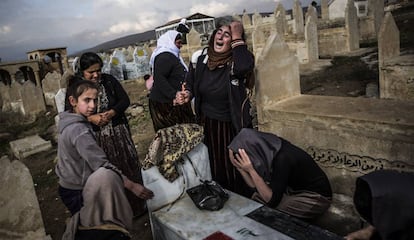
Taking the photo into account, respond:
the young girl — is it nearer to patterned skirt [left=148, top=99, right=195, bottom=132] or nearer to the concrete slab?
patterned skirt [left=148, top=99, right=195, bottom=132]

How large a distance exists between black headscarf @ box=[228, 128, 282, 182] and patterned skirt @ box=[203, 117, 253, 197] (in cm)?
56

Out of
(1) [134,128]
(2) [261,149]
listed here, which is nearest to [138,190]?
(2) [261,149]

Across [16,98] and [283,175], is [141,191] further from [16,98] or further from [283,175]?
[16,98]

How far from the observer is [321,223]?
2922 mm

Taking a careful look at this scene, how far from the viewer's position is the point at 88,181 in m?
2.18

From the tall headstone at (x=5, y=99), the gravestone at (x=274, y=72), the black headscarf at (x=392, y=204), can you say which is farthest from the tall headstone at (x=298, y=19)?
the black headscarf at (x=392, y=204)

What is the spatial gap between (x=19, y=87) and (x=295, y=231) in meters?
14.1

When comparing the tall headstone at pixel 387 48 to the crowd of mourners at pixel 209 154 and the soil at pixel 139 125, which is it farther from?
the crowd of mourners at pixel 209 154

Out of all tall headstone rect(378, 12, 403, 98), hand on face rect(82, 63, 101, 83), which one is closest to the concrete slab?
hand on face rect(82, 63, 101, 83)

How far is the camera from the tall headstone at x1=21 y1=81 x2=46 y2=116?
1258cm

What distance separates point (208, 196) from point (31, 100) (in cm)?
1211

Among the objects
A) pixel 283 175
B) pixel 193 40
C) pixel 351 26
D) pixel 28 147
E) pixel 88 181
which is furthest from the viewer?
pixel 193 40

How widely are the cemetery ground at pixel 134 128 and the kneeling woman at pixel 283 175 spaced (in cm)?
161

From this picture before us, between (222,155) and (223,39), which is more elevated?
(223,39)
